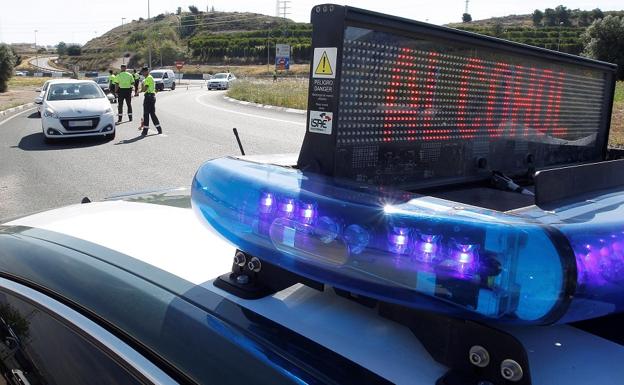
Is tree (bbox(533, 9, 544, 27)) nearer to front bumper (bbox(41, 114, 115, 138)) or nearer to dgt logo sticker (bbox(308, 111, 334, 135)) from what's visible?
front bumper (bbox(41, 114, 115, 138))

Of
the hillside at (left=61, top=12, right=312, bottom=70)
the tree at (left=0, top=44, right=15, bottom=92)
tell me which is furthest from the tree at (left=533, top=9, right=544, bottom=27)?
the tree at (left=0, top=44, right=15, bottom=92)

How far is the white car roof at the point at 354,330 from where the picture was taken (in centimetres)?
108

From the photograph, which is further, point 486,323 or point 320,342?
point 320,342

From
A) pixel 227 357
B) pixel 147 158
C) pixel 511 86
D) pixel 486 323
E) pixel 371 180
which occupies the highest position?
pixel 511 86

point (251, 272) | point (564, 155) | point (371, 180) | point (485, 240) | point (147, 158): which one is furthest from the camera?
point (147, 158)

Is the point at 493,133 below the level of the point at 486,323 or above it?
above

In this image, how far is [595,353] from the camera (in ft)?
3.75

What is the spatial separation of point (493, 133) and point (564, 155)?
719mm

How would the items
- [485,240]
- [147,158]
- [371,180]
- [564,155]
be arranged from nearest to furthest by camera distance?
[485,240], [371,180], [564,155], [147,158]

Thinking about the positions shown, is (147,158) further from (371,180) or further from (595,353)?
(595,353)

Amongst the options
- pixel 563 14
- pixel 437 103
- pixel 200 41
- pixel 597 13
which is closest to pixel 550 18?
pixel 563 14

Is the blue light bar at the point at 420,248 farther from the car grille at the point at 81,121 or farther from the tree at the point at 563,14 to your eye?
the tree at the point at 563,14

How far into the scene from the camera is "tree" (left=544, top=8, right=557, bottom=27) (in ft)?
332

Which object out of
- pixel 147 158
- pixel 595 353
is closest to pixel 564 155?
pixel 595 353
